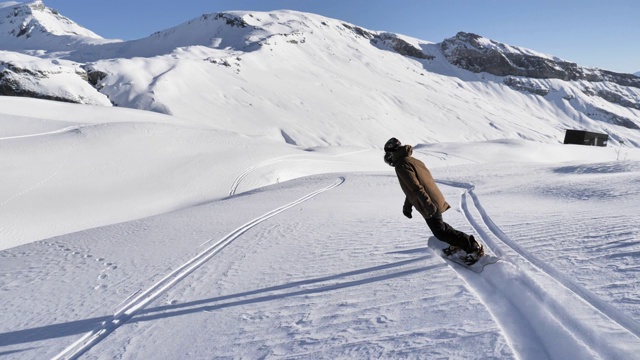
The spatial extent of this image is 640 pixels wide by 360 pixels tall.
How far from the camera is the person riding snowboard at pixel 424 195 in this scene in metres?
4.06

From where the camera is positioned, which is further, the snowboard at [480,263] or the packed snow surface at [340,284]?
the snowboard at [480,263]

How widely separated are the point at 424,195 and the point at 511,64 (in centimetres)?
15471

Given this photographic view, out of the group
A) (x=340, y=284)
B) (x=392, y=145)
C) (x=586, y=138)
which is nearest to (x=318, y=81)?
(x=586, y=138)

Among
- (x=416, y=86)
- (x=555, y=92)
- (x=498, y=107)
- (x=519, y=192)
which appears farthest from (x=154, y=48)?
(x=555, y=92)

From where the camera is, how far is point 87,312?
3828 millimetres

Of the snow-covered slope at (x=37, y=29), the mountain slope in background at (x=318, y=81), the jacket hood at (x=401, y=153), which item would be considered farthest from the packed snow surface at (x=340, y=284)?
the snow-covered slope at (x=37, y=29)

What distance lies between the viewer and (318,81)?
80.5 metres

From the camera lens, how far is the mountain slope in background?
189 ft

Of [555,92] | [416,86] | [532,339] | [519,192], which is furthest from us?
[555,92]

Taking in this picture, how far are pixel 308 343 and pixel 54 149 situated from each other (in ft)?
73.3

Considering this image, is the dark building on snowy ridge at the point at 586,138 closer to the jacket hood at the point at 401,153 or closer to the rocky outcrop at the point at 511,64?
the jacket hood at the point at 401,153

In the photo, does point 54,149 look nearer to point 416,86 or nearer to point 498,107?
point 416,86

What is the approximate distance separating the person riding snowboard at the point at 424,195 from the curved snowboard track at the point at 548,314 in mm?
274

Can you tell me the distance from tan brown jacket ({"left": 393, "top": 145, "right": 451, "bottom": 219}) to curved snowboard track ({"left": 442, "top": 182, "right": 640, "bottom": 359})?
0.76 m
